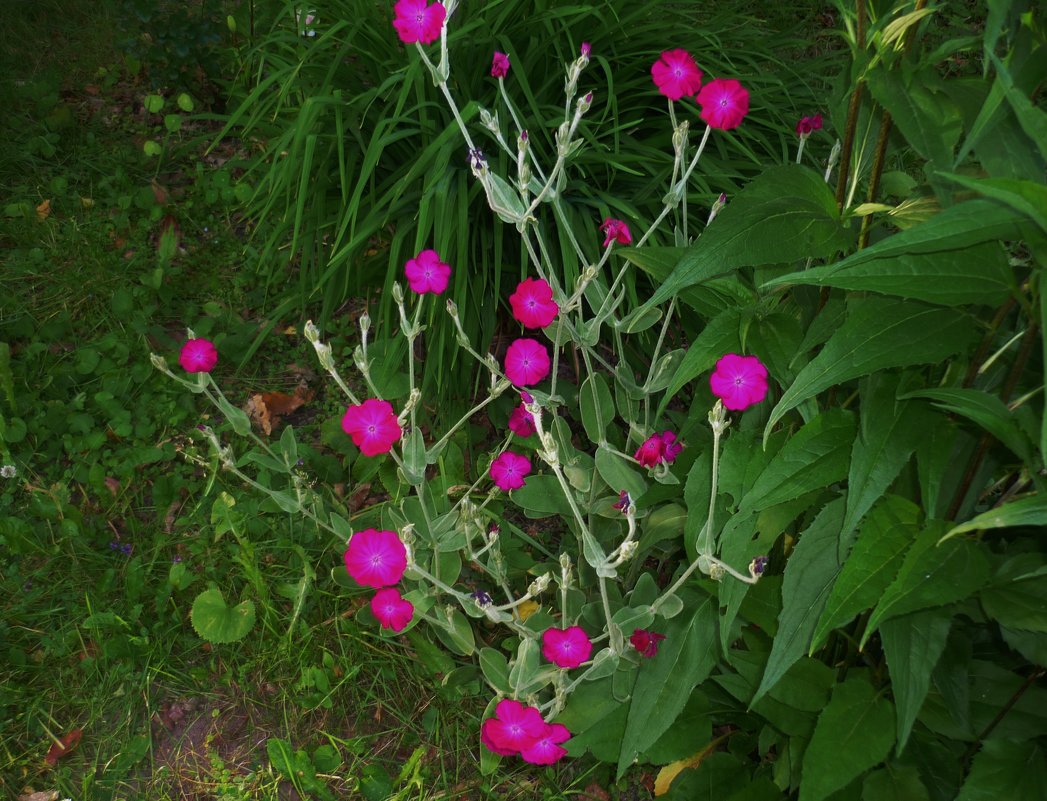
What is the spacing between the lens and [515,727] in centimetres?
164

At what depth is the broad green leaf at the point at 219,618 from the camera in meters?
1.99

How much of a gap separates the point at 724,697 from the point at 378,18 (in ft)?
6.21

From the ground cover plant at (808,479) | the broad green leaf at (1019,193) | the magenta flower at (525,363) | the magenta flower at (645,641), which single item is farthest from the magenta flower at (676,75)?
the magenta flower at (645,641)

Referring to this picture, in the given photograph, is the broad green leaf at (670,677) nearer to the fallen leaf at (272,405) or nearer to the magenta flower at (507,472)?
the magenta flower at (507,472)

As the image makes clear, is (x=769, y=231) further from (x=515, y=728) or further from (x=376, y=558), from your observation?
(x=515, y=728)

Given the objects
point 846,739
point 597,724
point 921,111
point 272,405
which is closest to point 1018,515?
point 921,111

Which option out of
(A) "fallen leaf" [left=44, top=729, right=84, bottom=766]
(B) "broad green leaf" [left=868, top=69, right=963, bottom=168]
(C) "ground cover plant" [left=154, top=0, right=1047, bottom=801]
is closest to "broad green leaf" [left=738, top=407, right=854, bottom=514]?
(C) "ground cover plant" [left=154, top=0, right=1047, bottom=801]

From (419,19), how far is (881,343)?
2.97 feet

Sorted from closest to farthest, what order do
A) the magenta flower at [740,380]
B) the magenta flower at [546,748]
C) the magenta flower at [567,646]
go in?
the magenta flower at [740,380], the magenta flower at [567,646], the magenta flower at [546,748]

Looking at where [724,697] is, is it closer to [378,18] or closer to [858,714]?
[858,714]

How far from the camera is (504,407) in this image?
2.48 metres

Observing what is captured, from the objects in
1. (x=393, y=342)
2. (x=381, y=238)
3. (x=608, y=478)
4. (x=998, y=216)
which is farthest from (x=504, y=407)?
(x=998, y=216)

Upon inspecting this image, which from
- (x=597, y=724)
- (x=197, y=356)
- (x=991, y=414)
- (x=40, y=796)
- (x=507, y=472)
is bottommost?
(x=40, y=796)

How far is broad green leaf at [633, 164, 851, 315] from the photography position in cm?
120
